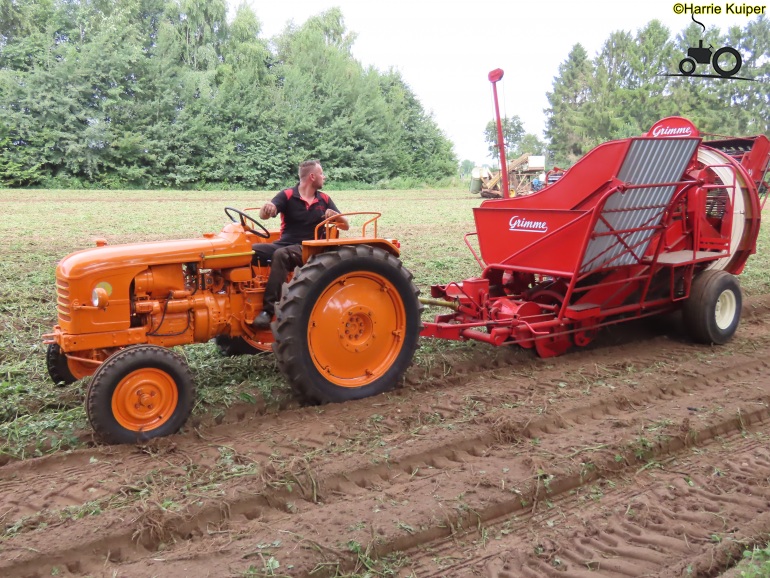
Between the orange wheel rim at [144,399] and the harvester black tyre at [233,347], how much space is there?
4.63 feet

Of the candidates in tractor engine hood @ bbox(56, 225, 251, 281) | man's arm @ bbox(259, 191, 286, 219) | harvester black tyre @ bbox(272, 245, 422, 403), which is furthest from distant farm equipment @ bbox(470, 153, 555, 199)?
tractor engine hood @ bbox(56, 225, 251, 281)

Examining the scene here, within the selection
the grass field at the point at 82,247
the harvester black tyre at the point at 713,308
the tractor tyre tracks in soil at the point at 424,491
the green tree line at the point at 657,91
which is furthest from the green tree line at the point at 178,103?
the harvester black tyre at the point at 713,308

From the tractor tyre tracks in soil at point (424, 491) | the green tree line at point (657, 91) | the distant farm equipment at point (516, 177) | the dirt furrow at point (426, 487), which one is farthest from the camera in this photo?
the green tree line at point (657, 91)

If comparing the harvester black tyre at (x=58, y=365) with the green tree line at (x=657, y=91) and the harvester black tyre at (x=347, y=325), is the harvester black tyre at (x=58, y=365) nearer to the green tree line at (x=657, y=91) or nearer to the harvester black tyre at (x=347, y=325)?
the harvester black tyre at (x=347, y=325)

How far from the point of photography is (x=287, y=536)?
3.01 m

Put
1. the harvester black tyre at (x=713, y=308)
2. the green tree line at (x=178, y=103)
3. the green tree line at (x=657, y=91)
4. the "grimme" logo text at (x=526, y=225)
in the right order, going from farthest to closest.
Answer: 1. the green tree line at (x=657, y=91)
2. the green tree line at (x=178, y=103)
3. the harvester black tyre at (x=713, y=308)
4. the "grimme" logo text at (x=526, y=225)

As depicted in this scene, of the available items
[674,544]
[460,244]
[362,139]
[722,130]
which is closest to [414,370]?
[674,544]

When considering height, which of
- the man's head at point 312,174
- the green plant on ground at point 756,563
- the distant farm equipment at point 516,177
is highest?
the distant farm equipment at point 516,177

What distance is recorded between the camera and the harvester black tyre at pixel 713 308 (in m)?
6.11

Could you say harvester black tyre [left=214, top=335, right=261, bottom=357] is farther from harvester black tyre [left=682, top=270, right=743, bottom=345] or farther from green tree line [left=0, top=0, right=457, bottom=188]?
green tree line [left=0, top=0, right=457, bottom=188]

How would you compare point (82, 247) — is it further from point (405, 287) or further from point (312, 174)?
point (405, 287)

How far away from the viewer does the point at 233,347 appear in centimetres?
543

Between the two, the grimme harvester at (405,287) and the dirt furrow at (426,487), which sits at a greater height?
the grimme harvester at (405,287)

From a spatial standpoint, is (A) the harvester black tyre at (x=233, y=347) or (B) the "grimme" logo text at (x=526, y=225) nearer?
(A) the harvester black tyre at (x=233, y=347)
